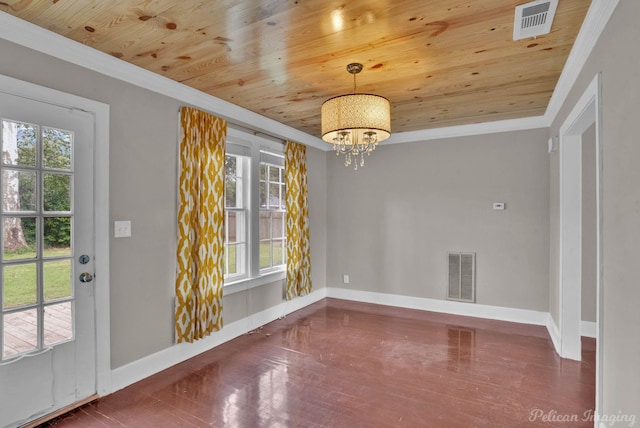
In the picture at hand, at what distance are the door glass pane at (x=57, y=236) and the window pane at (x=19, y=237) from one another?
0.07 meters

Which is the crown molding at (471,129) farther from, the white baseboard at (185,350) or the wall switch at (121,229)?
the wall switch at (121,229)

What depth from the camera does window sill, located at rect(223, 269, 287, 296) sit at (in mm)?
3733

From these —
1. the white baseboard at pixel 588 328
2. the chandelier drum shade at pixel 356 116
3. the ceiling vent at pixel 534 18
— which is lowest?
the white baseboard at pixel 588 328

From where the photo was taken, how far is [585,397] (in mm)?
2580

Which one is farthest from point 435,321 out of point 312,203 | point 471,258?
point 312,203

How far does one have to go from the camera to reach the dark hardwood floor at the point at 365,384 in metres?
2.34

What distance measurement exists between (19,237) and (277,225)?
2849 mm

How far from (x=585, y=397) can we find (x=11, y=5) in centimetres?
458

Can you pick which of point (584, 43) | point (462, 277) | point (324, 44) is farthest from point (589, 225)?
point (324, 44)

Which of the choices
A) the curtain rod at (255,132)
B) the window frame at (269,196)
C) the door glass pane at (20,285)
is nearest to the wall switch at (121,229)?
the door glass pane at (20,285)

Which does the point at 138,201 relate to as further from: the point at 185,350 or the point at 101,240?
the point at 185,350

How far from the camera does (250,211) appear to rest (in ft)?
13.4

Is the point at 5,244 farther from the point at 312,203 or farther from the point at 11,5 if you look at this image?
the point at 312,203

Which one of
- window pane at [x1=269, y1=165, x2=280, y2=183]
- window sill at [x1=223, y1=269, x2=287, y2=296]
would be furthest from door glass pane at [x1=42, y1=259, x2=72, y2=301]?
window pane at [x1=269, y1=165, x2=280, y2=183]
